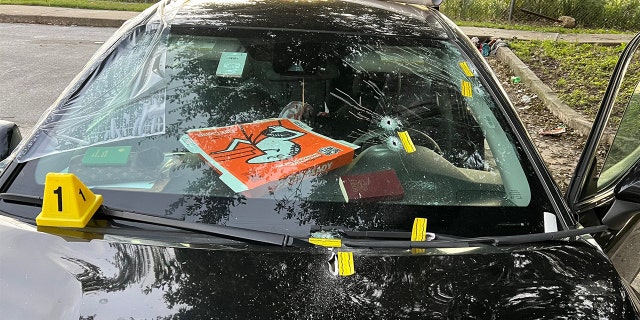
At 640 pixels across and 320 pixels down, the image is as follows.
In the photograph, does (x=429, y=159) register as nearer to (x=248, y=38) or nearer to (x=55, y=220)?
(x=248, y=38)

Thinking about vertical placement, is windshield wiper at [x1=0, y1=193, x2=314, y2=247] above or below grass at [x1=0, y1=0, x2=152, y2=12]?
above

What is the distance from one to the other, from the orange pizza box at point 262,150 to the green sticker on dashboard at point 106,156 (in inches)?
8.2

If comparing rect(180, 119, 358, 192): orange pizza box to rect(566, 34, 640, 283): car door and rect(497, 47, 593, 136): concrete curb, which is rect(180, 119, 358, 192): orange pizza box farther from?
rect(497, 47, 593, 136): concrete curb

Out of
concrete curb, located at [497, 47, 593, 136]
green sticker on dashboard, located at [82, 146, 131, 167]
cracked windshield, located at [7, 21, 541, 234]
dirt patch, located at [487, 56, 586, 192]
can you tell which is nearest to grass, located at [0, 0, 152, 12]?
concrete curb, located at [497, 47, 593, 136]

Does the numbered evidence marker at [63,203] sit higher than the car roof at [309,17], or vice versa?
the car roof at [309,17]

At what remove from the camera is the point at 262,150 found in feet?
6.42

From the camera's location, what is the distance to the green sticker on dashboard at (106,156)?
1888 millimetres

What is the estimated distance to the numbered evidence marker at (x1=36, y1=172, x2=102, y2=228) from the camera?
1.58 meters

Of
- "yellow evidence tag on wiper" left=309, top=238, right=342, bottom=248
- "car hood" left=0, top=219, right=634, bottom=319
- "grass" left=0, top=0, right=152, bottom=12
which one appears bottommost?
"grass" left=0, top=0, right=152, bottom=12

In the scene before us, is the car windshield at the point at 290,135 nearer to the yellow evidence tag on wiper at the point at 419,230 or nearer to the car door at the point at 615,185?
the yellow evidence tag on wiper at the point at 419,230

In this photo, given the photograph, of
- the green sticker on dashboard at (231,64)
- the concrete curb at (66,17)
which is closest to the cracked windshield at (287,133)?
the green sticker on dashboard at (231,64)

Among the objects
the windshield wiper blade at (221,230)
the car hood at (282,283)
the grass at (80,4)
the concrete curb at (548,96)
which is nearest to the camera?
the car hood at (282,283)

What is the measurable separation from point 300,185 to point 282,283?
1.51 feet

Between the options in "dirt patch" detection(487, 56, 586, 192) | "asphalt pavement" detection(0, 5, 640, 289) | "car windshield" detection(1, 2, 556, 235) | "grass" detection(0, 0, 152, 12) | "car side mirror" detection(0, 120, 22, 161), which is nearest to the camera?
"car windshield" detection(1, 2, 556, 235)
